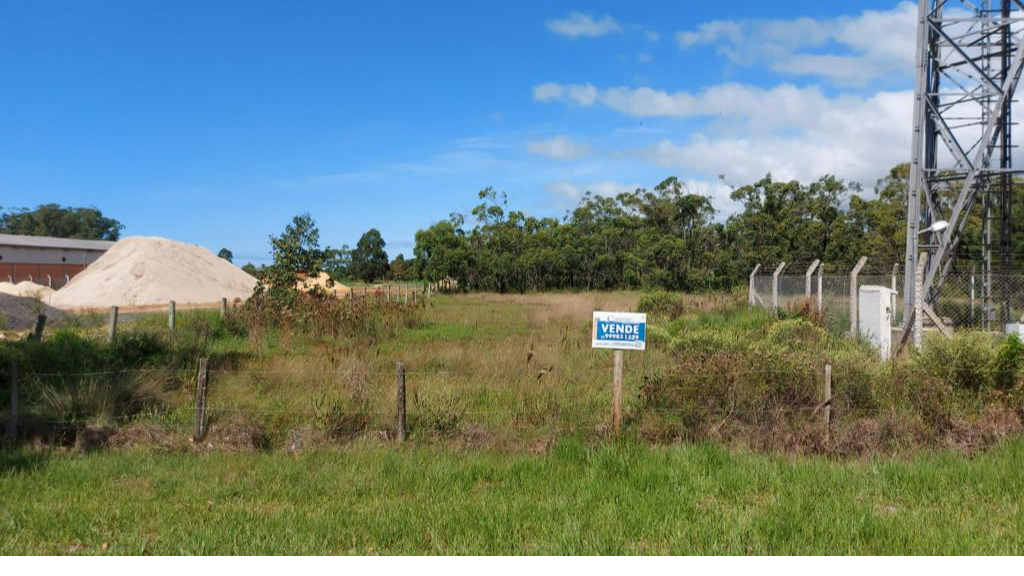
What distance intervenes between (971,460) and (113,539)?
7.45 meters

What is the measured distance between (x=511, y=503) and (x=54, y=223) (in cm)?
11755

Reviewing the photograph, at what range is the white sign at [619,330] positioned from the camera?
8070 mm

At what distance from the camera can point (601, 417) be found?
8.70m

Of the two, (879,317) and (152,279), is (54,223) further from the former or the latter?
(879,317)

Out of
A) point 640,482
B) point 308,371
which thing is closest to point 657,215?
point 308,371

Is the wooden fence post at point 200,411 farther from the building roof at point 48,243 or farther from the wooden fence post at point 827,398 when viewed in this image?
the building roof at point 48,243

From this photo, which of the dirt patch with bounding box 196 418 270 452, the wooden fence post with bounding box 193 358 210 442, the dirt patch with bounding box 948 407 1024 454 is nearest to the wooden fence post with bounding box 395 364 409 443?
the dirt patch with bounding box 196 418 270 452

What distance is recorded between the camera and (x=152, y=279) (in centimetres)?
4438

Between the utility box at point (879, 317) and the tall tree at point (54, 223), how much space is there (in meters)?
107

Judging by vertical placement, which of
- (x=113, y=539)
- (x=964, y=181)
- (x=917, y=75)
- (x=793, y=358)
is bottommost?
(x=113, y=539)

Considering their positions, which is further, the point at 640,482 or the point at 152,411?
the point at 152,411

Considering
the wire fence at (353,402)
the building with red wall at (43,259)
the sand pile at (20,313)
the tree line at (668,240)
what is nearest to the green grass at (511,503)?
the wire fence at (353,402)

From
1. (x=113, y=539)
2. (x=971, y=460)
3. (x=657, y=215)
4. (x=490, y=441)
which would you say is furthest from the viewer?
(x=657, y=215)

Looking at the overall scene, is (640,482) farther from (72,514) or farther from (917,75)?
(917,75)
